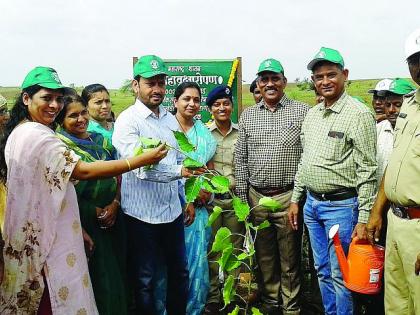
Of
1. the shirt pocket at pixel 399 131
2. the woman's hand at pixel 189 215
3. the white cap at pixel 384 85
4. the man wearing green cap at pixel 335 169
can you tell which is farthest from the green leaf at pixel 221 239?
the white cap at pixel 384 85

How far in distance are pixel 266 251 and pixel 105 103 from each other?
7.16ft

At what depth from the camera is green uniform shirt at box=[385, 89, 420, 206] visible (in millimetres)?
2727

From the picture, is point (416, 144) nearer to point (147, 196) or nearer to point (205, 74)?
point (147, 196)

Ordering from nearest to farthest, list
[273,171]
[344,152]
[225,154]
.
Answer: [344,152], [273,171], [225,154]

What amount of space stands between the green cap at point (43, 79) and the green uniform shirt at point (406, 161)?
209cm

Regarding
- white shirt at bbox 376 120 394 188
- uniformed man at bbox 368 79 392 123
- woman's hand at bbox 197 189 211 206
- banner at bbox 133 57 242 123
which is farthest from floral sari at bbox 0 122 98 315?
banner at bbox 133 57 242 123

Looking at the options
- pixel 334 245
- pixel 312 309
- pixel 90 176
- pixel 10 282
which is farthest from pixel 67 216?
pixel 312 309

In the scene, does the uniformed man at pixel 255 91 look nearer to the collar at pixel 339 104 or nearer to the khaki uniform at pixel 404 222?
the collar at pixel 339 104

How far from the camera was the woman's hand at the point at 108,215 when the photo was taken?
137 inches

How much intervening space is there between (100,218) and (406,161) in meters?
2.11

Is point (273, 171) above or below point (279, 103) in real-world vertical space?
below

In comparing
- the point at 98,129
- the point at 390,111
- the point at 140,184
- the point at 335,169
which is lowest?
the point at 140,184

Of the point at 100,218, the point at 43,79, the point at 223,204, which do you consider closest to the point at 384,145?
the point at 223,204

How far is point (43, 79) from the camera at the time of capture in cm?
283
